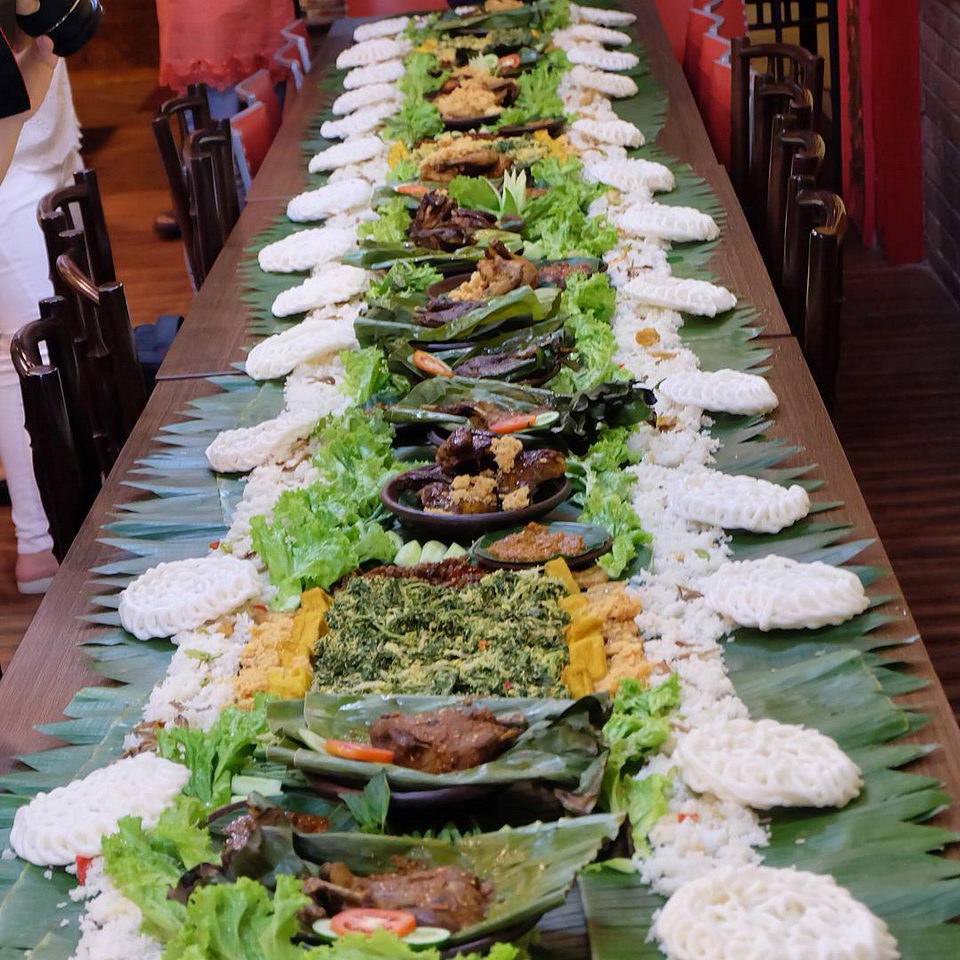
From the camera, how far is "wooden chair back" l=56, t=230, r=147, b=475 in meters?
3.46

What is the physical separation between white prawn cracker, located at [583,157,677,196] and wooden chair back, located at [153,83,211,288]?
1418 millimetres

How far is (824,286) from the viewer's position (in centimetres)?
335

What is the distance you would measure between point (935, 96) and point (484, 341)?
3.75 m

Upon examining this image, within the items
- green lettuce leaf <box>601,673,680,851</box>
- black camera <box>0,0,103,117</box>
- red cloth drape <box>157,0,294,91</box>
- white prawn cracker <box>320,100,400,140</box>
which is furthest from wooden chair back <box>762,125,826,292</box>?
red cloth drape <box>157,0,294,91</box>

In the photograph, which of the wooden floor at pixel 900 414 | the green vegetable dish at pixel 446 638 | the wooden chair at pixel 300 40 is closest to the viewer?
the green vegetable dish at pixel 446 638

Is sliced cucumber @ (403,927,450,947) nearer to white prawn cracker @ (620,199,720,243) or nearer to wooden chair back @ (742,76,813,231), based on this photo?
white prawn cracker @ (620,199,720,243)

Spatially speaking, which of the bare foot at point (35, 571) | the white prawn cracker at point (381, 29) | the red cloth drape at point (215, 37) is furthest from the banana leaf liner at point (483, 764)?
the red cloth drape at point (215, 37)

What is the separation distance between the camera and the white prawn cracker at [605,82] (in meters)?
5.04

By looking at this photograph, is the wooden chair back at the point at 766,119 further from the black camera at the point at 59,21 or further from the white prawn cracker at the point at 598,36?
the black camera at the point at 59,21

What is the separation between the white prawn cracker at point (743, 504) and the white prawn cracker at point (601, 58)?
3.15 meters

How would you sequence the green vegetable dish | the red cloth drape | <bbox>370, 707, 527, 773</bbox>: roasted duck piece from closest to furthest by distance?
1. <bbox>370, 707, 527, 773</bbox>: roasted duck piece
2. the green vegetable dish
3. the red cloth drape

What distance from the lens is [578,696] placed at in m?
2.06

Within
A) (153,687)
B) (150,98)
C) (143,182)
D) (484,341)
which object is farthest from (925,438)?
(150,98)

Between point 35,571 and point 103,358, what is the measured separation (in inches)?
52.8
